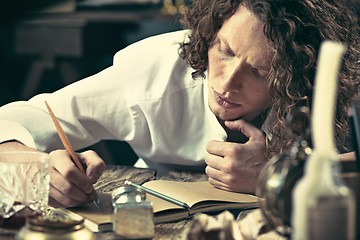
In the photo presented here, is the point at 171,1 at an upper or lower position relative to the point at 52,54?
upper

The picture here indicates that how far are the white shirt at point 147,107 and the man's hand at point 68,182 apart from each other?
0.55 m

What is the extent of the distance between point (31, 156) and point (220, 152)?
567mm

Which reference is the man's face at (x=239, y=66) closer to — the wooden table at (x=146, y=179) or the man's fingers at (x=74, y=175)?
the wooden table at (x=146, y=179)

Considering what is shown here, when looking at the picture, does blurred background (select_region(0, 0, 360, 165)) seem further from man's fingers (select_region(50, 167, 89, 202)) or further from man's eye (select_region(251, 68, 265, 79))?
man's fingers (select_region(50, 167, 89, 202))

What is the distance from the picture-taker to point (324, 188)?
0.67m

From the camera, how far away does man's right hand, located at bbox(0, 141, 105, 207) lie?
3.74 feet

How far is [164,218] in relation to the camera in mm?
1120

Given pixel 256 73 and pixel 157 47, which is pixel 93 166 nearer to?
pixel 256 73

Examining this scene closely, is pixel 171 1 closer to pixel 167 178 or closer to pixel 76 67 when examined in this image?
pixel 76 67

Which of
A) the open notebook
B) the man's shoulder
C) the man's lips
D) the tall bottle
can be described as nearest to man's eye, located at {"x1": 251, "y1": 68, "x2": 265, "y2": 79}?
the man's lips

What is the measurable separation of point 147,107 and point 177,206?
697 millimetres

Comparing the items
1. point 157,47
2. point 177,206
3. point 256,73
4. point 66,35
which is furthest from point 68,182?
point 66,35

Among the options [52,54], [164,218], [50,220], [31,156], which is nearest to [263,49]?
[164,218]

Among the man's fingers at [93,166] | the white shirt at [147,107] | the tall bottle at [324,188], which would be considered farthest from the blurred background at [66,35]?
the tall bottle at [324,188]
